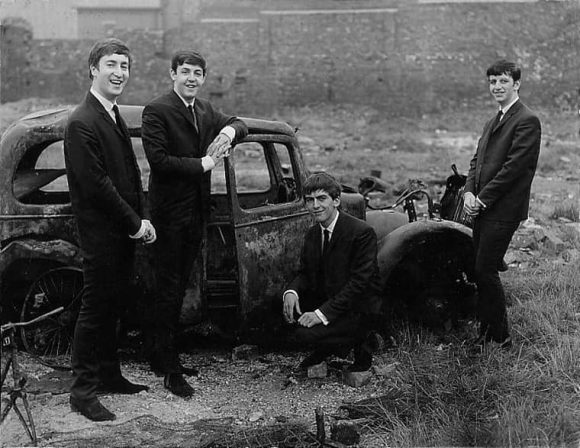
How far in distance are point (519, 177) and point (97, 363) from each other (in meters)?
3.02

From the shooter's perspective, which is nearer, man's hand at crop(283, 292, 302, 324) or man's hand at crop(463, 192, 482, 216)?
man's hand at crop(283, 292, 302, 324)

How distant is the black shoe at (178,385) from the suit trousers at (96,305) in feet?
1.62

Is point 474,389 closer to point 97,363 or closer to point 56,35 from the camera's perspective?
point 97,363

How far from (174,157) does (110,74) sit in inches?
24.4

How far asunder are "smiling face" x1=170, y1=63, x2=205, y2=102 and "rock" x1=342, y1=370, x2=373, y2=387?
7.01ft

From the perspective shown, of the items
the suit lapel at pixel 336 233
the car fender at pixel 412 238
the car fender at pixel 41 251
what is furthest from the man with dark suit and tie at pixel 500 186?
the car fender at pixel 41 251

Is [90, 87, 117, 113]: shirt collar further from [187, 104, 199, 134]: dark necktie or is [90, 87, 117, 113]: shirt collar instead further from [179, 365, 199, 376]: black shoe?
[179, 365, 199, 376]: black shoe

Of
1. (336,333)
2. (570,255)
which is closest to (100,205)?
(336,333)

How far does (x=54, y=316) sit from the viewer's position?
485 centimetres

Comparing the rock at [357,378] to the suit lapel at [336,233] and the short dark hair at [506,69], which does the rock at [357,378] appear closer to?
the suit lapel at [336,233]

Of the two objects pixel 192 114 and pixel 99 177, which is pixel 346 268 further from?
pixel 99 177

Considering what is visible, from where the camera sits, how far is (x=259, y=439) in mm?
3793

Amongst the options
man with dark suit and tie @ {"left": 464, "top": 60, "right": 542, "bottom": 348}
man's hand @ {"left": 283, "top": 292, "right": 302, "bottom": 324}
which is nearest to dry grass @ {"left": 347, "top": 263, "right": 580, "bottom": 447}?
man with dark suit and tie @ {"left": 464, "top": 60, "right": 542, "bottom": 348}

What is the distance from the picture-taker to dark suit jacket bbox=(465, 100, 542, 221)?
461cm
